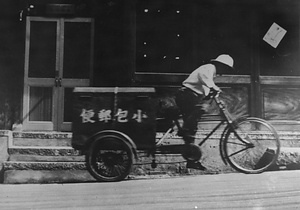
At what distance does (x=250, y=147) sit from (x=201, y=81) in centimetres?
106

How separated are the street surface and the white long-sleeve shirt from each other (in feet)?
3.71

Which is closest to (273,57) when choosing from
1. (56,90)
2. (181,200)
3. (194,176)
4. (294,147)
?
(294,147)

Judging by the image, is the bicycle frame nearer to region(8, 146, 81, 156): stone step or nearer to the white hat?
the white hat

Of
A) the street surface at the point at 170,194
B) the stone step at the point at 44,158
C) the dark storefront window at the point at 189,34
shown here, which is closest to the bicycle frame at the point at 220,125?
the street surface at the point at 170,194

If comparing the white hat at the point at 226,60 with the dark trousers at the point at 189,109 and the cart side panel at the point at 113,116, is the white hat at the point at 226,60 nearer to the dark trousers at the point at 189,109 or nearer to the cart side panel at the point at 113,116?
the dark trousers at the point at 189,109

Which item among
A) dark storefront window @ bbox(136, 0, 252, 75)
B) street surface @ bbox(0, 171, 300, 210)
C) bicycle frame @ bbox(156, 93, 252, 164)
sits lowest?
street surface @ bbox(0, 171, 300, 210)

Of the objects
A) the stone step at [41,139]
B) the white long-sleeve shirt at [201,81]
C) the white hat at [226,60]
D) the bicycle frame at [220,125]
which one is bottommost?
the stone step at [41,139]

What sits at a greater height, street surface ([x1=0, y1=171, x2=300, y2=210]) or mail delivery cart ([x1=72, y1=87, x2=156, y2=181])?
mail delivery cart ([x1=72, y1=87, x2=156, y2=181])

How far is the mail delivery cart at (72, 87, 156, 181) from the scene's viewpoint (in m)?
4.38

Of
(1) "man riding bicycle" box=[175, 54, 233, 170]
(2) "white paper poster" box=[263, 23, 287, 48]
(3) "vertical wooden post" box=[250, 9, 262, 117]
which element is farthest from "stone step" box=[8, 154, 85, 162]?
(2) "white paper poster" box=[263, 23, 287, 48]

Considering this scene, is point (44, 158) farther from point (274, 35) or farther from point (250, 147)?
point (274, 35)

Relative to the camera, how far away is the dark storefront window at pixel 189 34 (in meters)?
4.73

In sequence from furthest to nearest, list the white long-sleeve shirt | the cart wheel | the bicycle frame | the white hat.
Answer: the white hat → the white long-sleeve shirt → the bicycle frame → the cart wheel

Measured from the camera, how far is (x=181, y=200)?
14.2ft
